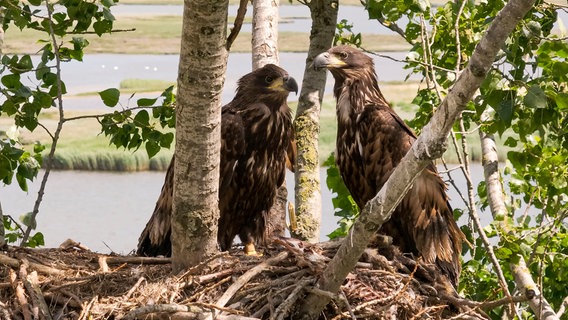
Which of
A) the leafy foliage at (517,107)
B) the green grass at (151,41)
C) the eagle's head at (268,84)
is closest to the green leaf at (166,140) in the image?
the eagle's head at (268,84)

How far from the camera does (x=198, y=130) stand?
4793mm

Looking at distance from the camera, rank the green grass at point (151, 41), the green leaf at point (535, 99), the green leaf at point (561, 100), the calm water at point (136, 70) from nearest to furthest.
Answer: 1. the green leaf at point (535, 99)
2. the green leaf at point (561, 100)
3. the calm water at point (136, 70)
4. the green grass at point (151, 41)

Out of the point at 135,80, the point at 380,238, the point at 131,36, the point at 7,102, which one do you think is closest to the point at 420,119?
the point at 380,238

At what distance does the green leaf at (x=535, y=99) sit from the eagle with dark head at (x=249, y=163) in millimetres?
2075

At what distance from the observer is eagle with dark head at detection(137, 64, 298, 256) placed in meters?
6.28

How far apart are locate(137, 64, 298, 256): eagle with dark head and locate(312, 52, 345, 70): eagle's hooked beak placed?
314 millimetres

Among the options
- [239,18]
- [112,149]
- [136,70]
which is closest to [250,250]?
[239,18]

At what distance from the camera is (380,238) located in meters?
5.78

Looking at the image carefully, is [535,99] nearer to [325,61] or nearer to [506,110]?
[506,110]

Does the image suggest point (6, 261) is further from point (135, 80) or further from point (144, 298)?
point (135, 80)

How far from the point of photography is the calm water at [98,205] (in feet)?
39.1

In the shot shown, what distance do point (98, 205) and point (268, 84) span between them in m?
6.55

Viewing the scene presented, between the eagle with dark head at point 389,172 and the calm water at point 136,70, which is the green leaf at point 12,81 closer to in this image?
the eagle with dark head at point 389,172

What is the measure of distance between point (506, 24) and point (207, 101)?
140 centimetres
